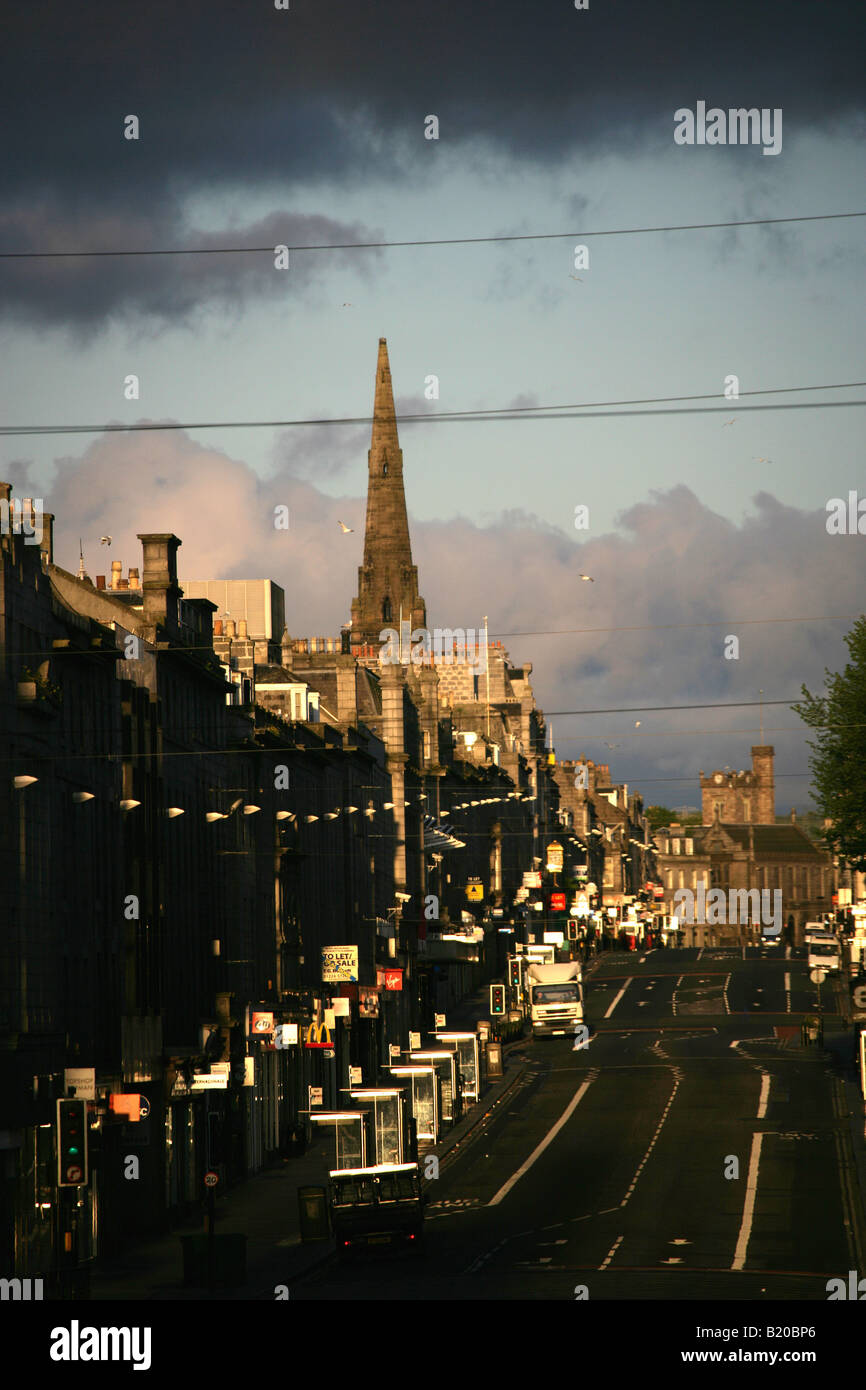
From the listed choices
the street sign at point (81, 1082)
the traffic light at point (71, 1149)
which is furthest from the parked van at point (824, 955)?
the traffic light at point (71, 1149)

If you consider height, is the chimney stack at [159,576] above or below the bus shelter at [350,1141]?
above

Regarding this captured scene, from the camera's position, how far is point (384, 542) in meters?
186

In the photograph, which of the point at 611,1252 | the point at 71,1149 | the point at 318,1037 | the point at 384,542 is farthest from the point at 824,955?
the point at 71,1149

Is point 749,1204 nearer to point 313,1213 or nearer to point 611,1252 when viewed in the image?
point 611,1252

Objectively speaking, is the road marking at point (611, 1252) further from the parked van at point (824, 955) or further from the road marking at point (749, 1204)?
the parked van at point (824, 955)

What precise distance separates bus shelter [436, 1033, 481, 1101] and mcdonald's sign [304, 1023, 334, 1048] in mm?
5698

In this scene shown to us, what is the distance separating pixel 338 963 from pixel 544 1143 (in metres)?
12.9

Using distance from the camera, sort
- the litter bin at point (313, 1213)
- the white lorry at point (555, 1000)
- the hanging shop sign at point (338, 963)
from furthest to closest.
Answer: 1. the white lorry at point (555, 1000)
2. the hanging shop sign at point (338, 963)
3. the litter bin at point (313, 1213)

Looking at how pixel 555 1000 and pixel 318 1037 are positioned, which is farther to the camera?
pixel 555 1000

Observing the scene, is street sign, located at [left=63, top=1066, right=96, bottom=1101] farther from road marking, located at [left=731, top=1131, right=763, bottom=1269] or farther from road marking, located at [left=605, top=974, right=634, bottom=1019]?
road marking, located at [left=605, top=974, right=634, bottom=1019]

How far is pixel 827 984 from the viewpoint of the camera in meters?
113

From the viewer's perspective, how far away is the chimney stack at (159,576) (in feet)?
168

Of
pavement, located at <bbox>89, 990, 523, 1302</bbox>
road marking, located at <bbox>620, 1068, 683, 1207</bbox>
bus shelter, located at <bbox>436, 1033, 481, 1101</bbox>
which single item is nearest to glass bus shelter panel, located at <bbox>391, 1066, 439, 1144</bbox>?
pavement, located at <bbox>89, 990, 523, 1302</bbox>
